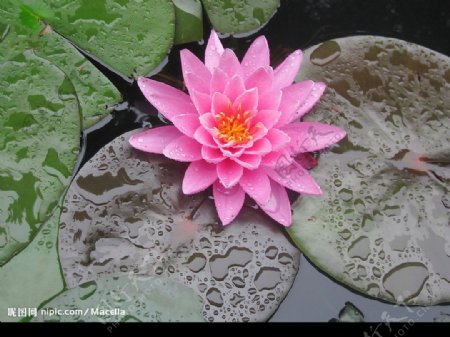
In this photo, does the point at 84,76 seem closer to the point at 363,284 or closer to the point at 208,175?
the point at 208,175

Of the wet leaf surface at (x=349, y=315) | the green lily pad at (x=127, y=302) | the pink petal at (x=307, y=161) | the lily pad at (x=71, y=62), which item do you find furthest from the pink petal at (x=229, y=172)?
the wet leaf surface at (x=349, y=315)

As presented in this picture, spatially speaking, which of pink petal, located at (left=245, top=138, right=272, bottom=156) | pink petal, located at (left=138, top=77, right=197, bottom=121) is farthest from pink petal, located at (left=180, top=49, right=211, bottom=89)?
pink petal, located at (left=245, top=138, right=272, bottom=156)

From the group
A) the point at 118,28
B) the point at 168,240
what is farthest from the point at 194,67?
the point at 168,240

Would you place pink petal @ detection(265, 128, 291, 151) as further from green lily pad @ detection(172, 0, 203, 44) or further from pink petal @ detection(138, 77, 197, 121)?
green lily pad @ detection(172, 0, 203, 44)

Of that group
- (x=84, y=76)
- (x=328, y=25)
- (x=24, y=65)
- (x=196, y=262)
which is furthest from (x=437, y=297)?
(x=24, y=65)

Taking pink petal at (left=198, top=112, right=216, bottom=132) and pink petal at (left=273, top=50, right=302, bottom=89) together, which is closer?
pink petal at (left=198, top=112, right=216, bottom=132)

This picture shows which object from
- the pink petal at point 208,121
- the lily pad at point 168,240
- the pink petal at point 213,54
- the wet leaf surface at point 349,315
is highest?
the pink petal at point 213,54

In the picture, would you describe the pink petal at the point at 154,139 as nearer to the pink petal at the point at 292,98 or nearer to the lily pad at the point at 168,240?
the lily pad at the point at 168,240
